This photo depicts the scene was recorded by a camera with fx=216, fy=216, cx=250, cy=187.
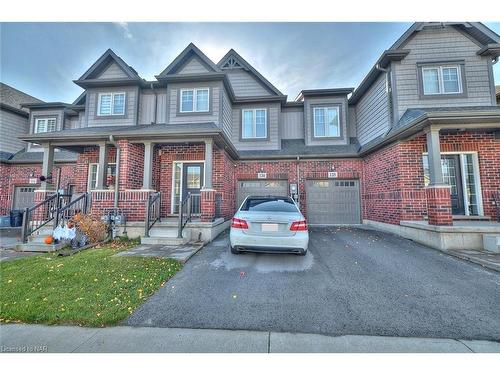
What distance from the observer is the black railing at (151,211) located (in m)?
6.65

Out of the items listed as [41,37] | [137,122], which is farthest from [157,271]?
[137,122]

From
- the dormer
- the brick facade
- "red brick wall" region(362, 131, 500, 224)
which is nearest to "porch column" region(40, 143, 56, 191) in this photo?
the brick facade

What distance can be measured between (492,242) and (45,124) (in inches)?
775

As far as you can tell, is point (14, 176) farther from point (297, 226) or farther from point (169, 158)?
point (297, 226)

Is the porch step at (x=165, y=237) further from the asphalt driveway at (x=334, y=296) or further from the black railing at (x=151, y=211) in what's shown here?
the asphalt driveway at (x=334, y=296)

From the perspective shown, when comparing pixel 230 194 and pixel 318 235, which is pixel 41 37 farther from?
pixel 318 235

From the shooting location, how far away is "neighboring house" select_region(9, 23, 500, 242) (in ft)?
24.3

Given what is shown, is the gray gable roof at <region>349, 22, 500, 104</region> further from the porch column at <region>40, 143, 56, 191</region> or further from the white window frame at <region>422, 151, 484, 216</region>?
the porch column at <region>40, 143, 56, 191</region>

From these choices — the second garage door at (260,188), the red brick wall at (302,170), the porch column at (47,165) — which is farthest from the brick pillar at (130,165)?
the second garage door at (260,188)

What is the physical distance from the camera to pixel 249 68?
11.5 m

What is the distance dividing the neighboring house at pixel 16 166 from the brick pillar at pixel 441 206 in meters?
15.3

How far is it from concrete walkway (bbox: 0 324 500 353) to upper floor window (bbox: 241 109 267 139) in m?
9.73
